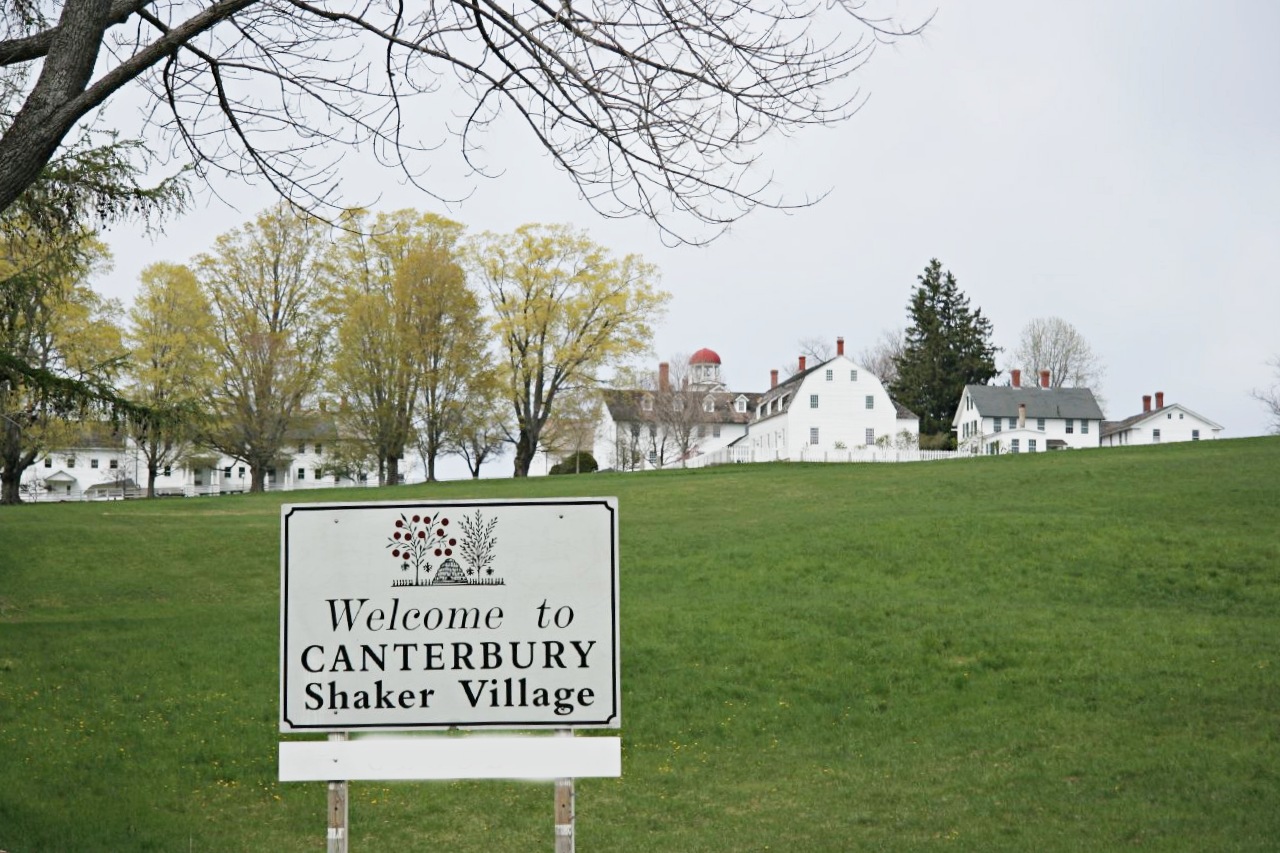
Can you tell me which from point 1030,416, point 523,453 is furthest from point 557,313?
point 1030,416

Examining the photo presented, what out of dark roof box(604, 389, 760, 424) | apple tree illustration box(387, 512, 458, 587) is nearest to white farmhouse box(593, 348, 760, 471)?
dark roof box(604, 389, 760, 424)

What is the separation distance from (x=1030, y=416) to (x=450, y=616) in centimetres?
7998

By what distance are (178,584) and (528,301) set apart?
35.0 m

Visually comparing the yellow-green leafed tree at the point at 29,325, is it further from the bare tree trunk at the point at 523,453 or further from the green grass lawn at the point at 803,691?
the bare tree trunk at the point at 523,453

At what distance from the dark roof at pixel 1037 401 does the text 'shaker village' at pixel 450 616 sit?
77.4 m

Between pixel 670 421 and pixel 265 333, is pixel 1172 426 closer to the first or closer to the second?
pixel 670 421

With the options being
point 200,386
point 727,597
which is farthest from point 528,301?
point 727,597

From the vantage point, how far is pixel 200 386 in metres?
51.1

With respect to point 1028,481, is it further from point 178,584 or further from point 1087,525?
point 178,584

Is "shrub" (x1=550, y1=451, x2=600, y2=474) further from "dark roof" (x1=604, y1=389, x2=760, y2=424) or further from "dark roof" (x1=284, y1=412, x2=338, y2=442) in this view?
"dark roof" (x1=284, y1=412, x2=338, y2=442)

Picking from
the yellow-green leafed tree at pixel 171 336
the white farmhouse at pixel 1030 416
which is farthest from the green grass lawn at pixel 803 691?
the white farmhouse at pixel 1030 416

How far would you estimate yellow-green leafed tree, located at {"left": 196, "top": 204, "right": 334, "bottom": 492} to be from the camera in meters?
52.4

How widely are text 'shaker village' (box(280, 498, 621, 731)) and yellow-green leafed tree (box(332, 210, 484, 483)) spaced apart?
47.2m

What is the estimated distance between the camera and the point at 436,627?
5176mm
